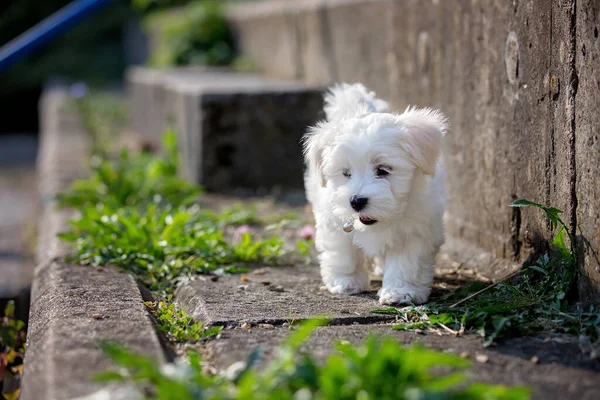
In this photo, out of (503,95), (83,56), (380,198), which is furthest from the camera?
(83,56)

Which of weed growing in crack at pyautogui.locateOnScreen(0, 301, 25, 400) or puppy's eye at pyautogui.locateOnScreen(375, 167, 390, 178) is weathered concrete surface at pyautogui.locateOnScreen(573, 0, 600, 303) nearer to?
puppy's eye at pyautogui.locateOnScreen(375, 167, 390, 178)

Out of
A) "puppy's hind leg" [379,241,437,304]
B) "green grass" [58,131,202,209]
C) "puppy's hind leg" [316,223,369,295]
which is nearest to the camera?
"puppy's hind leg" [379,241,437,304]

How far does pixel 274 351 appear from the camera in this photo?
2.92 meters

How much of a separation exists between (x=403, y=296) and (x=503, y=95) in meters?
1.16

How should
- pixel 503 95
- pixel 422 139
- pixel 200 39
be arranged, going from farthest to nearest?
pixel 200 39
pixel 503 95
pixel 422 139

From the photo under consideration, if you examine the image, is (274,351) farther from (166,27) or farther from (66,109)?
(66,109)

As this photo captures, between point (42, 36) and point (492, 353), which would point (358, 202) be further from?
point (42, 36)

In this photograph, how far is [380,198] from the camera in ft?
11.5

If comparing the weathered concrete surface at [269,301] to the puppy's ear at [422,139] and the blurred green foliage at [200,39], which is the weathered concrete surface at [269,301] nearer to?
the puppy's ear at [422,139]

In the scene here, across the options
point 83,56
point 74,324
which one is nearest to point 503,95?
point 74,324

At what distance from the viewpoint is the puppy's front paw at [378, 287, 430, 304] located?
365cm

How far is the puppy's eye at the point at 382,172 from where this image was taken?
11.8 ft

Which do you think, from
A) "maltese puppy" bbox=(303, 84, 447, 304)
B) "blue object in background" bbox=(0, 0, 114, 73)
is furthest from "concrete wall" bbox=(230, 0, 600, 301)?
"blue object in background" bbox=(0, 0, 114, 73)

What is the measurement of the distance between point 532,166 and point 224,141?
11.0 feet
